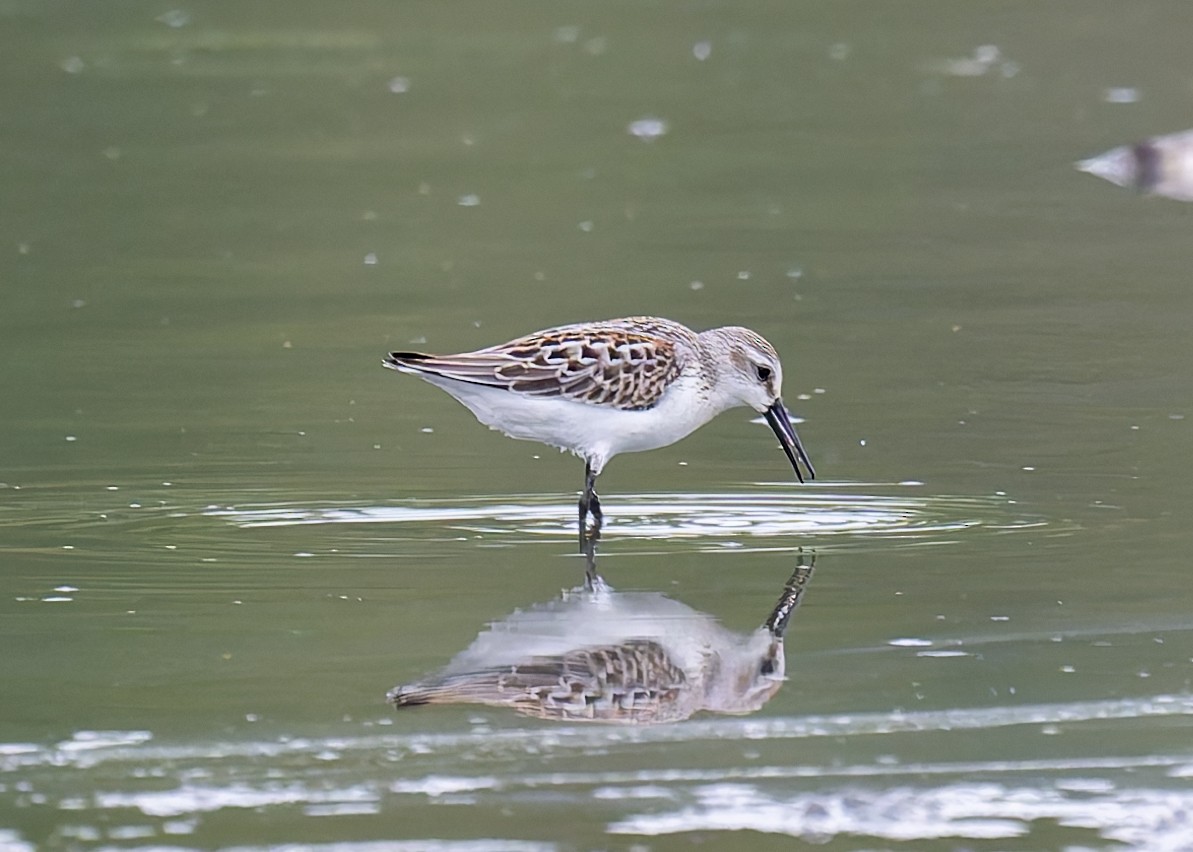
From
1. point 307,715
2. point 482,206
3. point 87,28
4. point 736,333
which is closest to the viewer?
point 307,715

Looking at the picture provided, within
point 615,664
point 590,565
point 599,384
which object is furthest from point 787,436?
point 615,664

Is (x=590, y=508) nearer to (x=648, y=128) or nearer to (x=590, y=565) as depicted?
(x=590, y=565)

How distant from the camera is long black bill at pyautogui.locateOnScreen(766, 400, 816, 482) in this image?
26.2 feet

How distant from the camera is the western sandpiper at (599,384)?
Result: 25.3 ft

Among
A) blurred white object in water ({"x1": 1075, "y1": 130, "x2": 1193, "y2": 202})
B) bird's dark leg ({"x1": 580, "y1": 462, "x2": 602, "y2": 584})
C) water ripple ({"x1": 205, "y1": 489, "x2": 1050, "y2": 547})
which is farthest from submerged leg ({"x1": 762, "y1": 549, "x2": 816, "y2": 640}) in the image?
blurred white object in water ({"x1": 1075, "y1": 130, "x2": 1193, "y2": 202})

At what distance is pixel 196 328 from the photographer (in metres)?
11.0

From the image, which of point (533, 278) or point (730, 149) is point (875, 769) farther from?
point (730, 149)

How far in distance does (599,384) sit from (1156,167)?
787 centimetres

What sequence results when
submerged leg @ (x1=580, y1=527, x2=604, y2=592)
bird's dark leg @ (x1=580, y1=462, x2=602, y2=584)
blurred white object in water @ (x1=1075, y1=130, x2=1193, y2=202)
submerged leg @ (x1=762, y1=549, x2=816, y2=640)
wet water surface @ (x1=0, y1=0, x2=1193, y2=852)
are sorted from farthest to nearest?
blurred white object in water @ (x1=1075, y1=130, x2=1193, y2=202), bird's dark leg @ (x1=580, y1=462, x2=602, y2=584), submerged leg @ (x1=580, y1=527, x2=604, y2=592), submerged leg @ (x1=762, y1=549, x2=816, y2=640), wet water surface @ (x1=0, y1=0, x2=1193, y2=852)

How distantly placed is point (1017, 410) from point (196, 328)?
4.18 metres

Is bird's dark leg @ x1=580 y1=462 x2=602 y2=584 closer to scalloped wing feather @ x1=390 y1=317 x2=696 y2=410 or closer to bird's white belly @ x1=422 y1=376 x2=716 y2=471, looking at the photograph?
bird's white belly @ x1=422 y1=376 x2=716 y2=471

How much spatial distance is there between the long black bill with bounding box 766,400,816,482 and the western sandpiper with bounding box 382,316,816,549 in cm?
1

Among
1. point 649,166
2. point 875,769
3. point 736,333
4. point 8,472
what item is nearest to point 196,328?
point 8,472

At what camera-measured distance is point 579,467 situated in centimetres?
883
